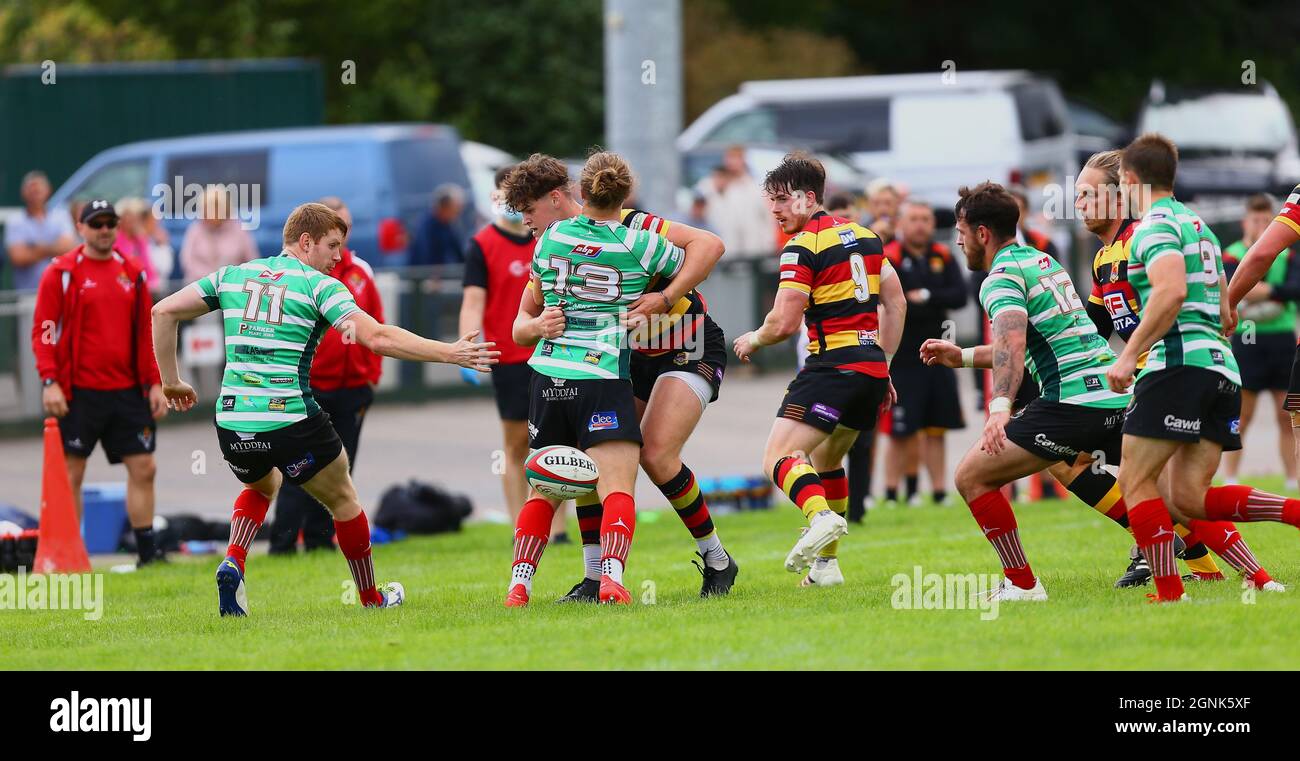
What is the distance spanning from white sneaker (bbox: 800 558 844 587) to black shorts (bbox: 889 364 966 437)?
4.19 m

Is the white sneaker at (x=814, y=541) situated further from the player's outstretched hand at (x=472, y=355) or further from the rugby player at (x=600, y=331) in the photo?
the player's outstretched hand at (x=472, y=355)

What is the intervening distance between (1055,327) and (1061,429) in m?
0.44

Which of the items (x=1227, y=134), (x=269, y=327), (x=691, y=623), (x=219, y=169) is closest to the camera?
(x=691, y=623)

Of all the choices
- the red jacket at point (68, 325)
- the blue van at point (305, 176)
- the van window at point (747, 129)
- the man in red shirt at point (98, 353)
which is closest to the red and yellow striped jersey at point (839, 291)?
the red jacket at point (68, 325)

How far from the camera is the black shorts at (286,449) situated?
8.64 m

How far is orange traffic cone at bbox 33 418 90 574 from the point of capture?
37.1ft

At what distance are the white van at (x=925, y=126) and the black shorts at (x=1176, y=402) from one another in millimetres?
18183

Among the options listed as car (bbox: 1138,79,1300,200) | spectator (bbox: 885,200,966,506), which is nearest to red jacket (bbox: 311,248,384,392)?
spectator (bbox: 885,200,966,506)

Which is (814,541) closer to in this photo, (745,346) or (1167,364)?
(745,346)

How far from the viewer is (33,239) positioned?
19.5 metres

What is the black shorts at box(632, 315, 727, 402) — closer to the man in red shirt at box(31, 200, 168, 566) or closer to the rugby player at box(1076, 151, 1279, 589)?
the rugby player at box(1076, 151, 1279, 589)

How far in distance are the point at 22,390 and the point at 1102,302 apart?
1258cm

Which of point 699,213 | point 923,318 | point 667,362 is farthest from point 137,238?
point 667,362
